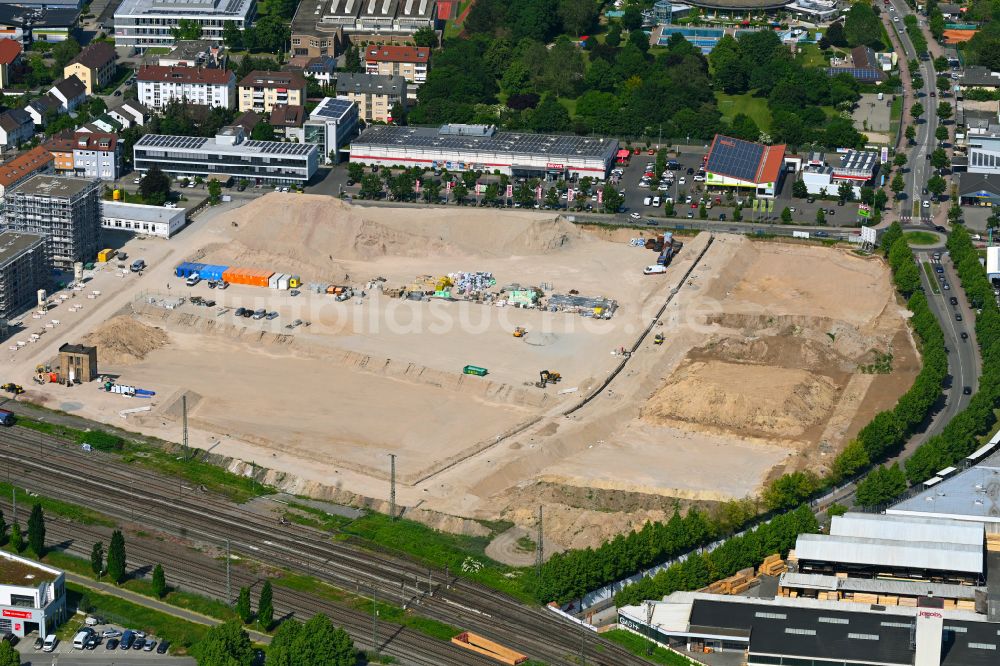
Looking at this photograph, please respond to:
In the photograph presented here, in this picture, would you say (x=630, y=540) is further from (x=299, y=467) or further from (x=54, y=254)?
(x=54, y=254)

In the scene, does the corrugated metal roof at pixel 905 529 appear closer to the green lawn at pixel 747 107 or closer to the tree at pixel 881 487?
the tree at pixel 881 487

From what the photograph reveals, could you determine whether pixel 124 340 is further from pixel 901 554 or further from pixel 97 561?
pixel 901 554

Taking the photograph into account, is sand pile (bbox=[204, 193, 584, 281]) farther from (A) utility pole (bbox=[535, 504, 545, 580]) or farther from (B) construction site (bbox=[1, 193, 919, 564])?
(A) utility pole (bbox=[535, 504, 545, 580])

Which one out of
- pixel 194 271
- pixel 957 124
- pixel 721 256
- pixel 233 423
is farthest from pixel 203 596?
pixel 957 124

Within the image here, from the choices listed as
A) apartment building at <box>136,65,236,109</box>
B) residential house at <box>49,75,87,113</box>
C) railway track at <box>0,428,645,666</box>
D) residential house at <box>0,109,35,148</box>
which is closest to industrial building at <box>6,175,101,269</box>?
railway track at <box>0,428,645,666</box>

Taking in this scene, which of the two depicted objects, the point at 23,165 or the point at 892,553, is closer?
the point at 892,553

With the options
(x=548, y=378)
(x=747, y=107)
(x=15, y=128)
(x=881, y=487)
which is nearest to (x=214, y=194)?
(x=15, y=128)
